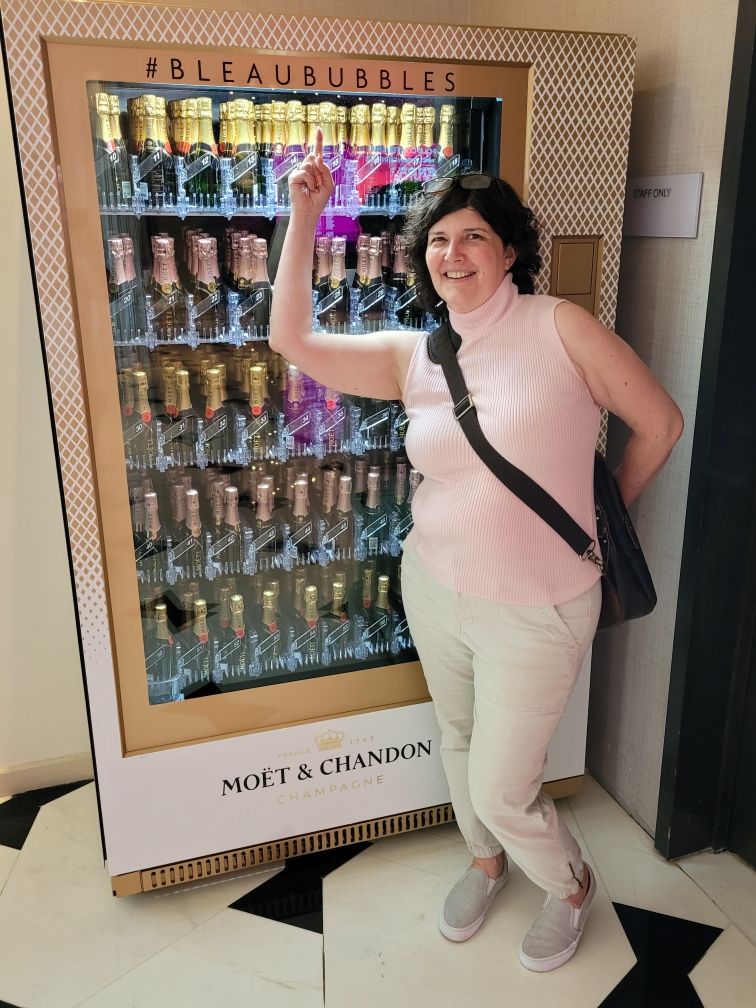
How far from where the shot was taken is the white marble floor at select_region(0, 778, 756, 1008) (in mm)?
2014

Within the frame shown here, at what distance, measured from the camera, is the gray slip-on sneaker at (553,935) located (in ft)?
6.79

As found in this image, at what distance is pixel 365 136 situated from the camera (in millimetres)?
2086

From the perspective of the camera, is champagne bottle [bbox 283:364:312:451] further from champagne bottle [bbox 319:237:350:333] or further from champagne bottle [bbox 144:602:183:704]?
champagne bottle [bbox 144:602:183:704]

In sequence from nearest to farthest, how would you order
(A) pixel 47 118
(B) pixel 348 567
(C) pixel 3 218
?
(A) pixel 47 118, (C) pixel 3 218, (B) pixel 348 567

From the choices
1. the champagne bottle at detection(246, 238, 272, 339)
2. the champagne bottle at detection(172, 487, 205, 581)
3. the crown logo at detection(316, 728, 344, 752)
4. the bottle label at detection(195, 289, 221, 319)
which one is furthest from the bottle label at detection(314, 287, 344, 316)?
the crown logo at detection(316, 728, 344, 752)

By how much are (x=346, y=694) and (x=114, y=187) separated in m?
1.35

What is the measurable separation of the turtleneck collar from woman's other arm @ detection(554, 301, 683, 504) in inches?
4.3

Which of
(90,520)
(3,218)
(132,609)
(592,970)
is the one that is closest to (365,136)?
(3,218)

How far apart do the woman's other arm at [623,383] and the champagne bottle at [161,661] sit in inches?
47.8

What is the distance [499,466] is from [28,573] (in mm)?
1520

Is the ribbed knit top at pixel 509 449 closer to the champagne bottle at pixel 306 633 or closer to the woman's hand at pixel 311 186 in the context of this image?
the woman's hand at pixel 311 186

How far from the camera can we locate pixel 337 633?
97.4 inches

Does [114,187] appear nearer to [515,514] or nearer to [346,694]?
[515,514]

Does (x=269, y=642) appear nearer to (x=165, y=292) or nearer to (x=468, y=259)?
(x=165, y=292)
